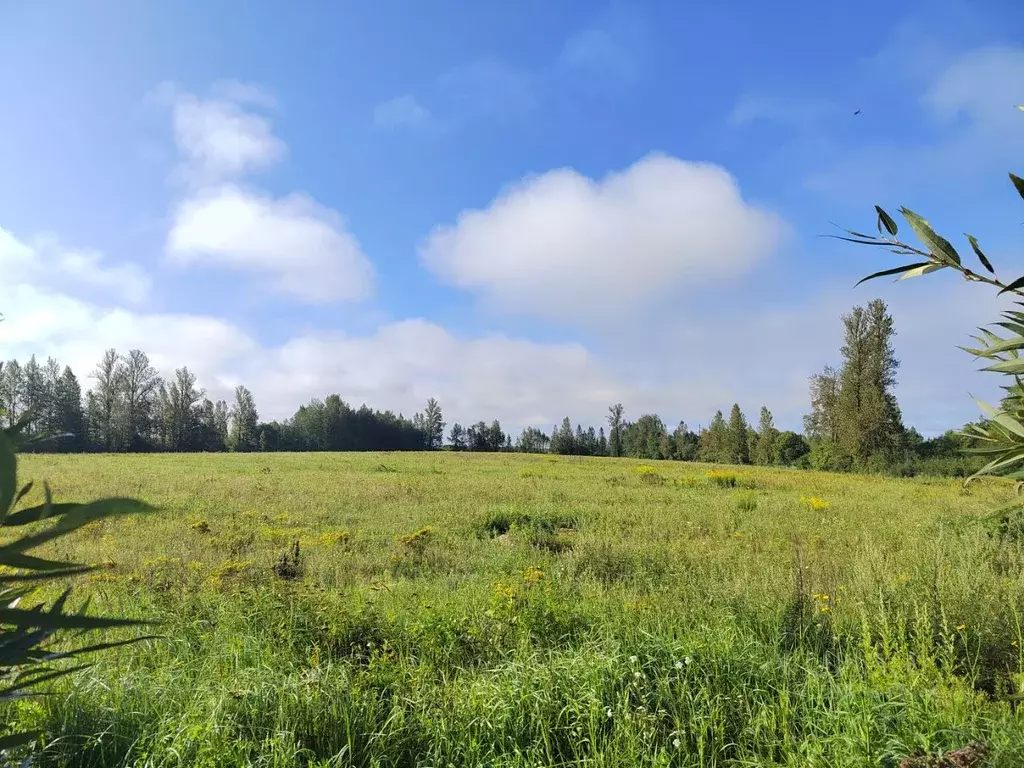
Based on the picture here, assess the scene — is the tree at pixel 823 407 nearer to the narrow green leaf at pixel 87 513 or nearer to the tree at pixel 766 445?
the tree at pixel 766 445

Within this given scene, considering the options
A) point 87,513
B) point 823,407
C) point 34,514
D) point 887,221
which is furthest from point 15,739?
point 823,407

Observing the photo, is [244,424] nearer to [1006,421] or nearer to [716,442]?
[716,442]

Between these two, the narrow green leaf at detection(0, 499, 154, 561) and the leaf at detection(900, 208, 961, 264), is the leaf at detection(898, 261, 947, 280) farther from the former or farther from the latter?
the narrow green leaf at detection(0, 499, 154, 561)

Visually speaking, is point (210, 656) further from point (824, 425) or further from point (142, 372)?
point (142, 372)

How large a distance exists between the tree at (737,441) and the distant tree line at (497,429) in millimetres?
156

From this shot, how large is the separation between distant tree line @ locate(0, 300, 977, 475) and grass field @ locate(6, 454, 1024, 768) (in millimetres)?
2889

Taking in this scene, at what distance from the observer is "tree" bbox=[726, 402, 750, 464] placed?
74.4m

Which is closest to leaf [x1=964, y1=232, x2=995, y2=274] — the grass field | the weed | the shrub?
the grass field

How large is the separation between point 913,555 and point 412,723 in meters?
7.14

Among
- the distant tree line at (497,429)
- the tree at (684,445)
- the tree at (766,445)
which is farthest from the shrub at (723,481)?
the tree at (684,445)

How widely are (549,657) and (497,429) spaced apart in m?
96.3

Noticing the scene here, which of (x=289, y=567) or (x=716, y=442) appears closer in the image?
(x=289, y=567)

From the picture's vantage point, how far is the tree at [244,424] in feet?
264

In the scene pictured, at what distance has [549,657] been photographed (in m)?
4.13
